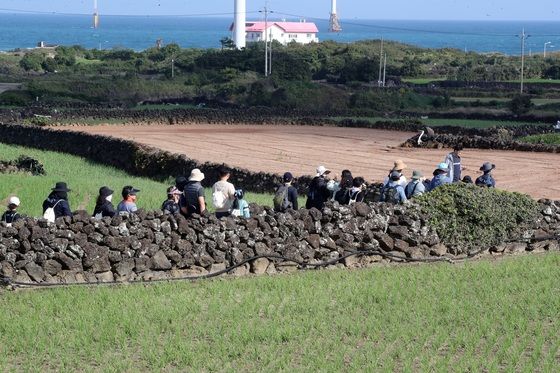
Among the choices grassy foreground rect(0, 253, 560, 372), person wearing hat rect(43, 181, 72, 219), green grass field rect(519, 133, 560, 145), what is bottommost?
grassy foreground rect(0, 253, 560, 372)

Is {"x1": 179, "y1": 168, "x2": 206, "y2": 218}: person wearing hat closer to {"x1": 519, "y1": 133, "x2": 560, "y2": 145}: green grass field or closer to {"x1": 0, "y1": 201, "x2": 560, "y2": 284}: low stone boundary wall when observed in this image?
{"x1": 0, "y1": 201, "x2": 560, "y2": 284}: low stone boundary wall

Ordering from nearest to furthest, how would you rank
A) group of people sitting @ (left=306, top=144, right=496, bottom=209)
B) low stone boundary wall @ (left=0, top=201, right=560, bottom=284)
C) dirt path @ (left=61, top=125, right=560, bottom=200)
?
low stone boundary wall @ (left=0, top=201, right=560, bottom=284) → group of people sitting @ (left=306, top=144, right=496, bottom=209) → dirt path @ (left=61, top=125, right=560, bottom=200)

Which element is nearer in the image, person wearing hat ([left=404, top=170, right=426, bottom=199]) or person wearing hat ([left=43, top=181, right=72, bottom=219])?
person wearing hat ([left=43, top=181, right=72, bottom=219])

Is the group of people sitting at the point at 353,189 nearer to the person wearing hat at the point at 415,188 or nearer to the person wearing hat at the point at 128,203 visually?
the person wearing hat at the point at 415,188

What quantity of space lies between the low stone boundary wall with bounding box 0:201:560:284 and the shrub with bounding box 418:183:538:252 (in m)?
0.22

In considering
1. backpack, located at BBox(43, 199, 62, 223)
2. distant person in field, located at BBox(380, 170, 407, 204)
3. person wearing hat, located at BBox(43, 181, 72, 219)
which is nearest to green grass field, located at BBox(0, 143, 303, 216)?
distant person in field, located at BBox(380, 170, 407, 204)

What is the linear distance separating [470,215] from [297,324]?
6212mm

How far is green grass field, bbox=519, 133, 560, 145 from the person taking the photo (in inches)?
1774

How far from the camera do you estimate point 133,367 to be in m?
13.0

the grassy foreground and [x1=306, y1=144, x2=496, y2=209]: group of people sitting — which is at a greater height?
[x1=306, y1=144, x2=496, y2=209]: group of people sitting

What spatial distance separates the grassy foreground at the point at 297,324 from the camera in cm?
1322

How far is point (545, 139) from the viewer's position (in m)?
45.6

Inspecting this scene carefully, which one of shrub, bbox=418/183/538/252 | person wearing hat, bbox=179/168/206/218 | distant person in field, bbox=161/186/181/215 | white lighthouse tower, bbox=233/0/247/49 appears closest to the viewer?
person wearing hat, bbox=179/168/206/218

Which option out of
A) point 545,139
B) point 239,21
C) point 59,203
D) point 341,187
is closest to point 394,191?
point 341,187
